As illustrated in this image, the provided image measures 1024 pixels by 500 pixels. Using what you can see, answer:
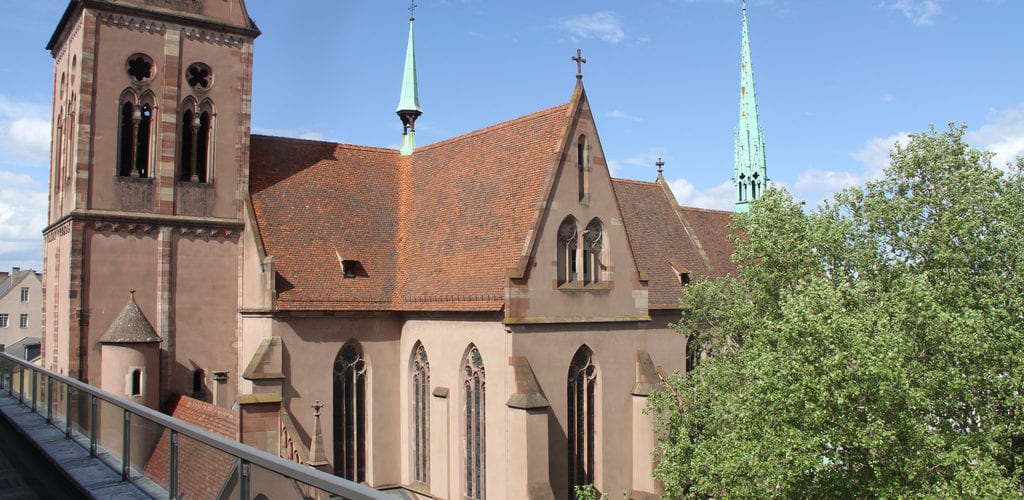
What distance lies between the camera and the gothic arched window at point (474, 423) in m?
23.1

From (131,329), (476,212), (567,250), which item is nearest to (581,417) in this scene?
(567,250)

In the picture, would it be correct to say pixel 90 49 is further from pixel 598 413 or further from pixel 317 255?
pixel 598 413

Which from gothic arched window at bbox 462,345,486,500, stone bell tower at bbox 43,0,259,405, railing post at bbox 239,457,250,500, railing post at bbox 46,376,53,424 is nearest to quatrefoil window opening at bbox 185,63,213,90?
stone bell tower at bbox 43,0,259,405

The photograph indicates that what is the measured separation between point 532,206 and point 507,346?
4.18m

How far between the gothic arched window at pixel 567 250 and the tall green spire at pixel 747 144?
25.8 m

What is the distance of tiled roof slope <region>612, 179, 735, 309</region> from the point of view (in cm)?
2977

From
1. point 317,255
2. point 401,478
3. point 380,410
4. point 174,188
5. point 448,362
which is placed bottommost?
point 401,478

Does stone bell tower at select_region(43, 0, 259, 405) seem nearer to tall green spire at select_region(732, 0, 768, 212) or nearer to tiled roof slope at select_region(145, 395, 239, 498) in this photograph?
tiled roof slope at select_region(145, 395, 239, 498)

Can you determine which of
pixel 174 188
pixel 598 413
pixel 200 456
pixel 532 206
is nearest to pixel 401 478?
pixel 598 413

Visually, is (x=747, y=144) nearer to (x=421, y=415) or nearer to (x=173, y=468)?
(x=421, y=415)

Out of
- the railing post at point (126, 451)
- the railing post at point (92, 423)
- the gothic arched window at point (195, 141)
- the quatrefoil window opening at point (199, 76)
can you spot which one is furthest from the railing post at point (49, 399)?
the quatrefoil window opening at point (199, 76)

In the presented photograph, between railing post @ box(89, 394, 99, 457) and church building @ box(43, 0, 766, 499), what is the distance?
12.8m

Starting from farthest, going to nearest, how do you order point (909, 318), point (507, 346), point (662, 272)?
1. point (662, 272)
2. point (507, 346)
3. point (909, 318)

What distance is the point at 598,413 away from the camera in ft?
78.8
